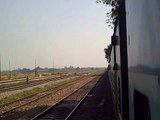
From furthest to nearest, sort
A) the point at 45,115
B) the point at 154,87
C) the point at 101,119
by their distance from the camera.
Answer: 1. the point at 45,115
2. the point at 101,119
3. the point at 154,87

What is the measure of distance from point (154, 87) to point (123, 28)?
3.66m

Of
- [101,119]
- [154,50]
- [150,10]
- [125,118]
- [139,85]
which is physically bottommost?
[101,119]

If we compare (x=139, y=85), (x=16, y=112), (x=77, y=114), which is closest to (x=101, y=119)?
(x=77, y=114)

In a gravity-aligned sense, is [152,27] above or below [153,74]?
above

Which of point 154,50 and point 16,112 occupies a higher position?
point 154,50

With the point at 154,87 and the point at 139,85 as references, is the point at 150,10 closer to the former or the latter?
the point at 154,87

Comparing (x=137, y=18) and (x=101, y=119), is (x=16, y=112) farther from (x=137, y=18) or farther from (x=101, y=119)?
(x=137, y=18)

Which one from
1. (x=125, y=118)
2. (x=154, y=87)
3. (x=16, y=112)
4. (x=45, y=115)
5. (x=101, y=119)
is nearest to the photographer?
(x=154, y=87)

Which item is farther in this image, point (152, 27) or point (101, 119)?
point (101, 119)

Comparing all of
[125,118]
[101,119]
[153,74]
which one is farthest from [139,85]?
[101,119]

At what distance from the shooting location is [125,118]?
18.8 feet

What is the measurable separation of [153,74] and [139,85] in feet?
2.92

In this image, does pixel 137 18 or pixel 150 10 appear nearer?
pixel 150 10

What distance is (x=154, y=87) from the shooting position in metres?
2.75
